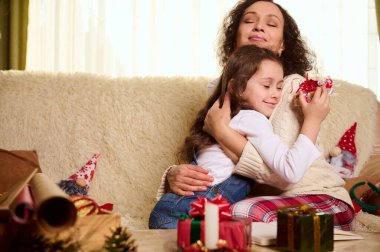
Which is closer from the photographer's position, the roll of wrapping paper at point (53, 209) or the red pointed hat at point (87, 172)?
the roll of wrapping paper at point (53, 209)

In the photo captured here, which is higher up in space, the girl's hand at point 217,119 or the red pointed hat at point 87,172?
the girl's hand at point 217,119

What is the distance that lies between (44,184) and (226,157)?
36.2 inches

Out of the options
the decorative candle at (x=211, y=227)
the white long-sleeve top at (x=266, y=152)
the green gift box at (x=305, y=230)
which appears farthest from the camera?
the white long-sleeve top at (x=266, y=152)

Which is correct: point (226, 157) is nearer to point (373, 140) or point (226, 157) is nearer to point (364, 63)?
point (373, 140)

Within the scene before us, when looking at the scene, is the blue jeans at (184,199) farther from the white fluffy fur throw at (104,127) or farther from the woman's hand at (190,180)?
the white fluffy fur throw at (104,127)

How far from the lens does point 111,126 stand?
7.14ft

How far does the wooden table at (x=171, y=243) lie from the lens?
1.18 m

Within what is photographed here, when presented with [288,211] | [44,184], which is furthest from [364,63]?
[44,184]

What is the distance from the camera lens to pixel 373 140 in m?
2.28

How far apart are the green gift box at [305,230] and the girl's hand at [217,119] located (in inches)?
23.6

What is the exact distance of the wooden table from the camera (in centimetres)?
118

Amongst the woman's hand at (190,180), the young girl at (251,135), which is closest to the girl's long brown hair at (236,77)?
the young girl at (251,135)

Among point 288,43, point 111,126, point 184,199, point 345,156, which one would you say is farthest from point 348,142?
point 111,126

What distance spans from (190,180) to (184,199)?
6cm
